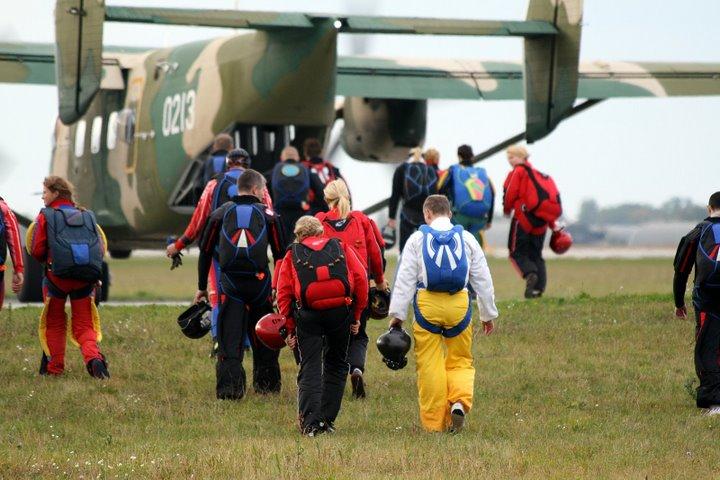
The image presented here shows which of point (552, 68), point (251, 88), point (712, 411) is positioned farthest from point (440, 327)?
point (251, 88)

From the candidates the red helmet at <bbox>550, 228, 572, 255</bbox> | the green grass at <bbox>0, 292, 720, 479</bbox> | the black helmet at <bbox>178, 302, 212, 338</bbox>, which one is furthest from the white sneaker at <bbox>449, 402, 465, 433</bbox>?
the red helmet at <bbox>550, 228, 572, 255</bbox>

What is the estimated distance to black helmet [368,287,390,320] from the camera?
11.4m

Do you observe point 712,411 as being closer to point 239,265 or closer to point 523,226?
point 239,265

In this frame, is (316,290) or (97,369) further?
(97,369)

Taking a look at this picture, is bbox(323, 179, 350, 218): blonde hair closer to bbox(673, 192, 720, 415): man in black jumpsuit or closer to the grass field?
the grass field

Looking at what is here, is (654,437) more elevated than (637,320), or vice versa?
(654,437)

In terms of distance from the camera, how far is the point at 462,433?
10586 mm

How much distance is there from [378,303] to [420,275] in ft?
3.23

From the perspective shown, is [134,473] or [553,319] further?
[553,319]

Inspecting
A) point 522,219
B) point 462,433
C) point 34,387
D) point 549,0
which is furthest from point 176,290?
point 462,433

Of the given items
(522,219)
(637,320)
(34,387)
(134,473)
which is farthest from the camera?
(522,219)

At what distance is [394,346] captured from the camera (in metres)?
10.5

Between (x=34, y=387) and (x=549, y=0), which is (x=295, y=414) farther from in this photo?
(x=549, y=0)

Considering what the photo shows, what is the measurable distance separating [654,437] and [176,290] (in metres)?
18.9
